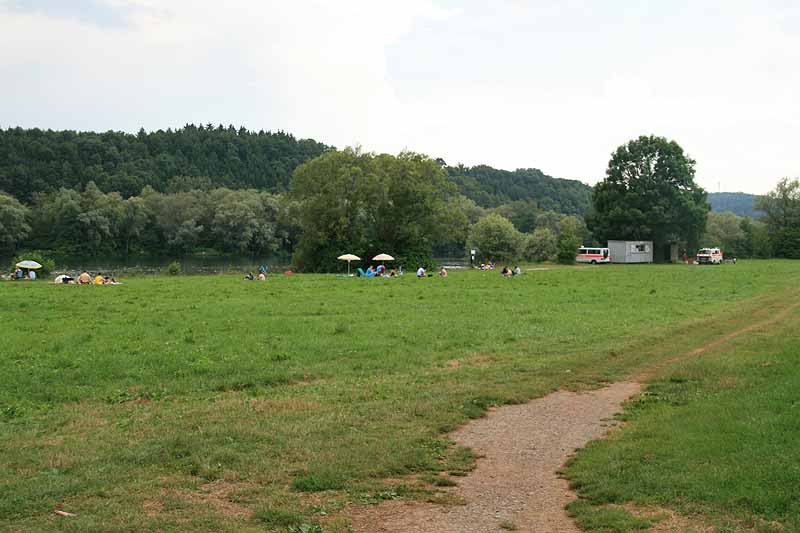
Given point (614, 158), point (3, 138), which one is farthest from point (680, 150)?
point (3, 138)

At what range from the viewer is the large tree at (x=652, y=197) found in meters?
89.9

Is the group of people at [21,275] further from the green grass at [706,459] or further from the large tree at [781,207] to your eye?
the large tree at [781,207]

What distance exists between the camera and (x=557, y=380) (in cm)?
1555

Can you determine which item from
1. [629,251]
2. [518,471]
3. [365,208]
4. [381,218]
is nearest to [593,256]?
[629,251]

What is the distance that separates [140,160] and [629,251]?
117m

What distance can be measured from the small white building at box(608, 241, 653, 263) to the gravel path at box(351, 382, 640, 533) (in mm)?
77126

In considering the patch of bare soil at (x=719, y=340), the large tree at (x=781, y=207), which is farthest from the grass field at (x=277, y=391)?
the large tree at (x=781, y=207)

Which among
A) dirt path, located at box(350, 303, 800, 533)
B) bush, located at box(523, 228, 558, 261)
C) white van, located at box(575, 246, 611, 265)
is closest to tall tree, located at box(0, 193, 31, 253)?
bush, located at box(523, 228, 558, 261)

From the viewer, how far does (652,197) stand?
9025cm

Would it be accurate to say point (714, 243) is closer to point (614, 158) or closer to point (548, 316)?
point (614, 158)

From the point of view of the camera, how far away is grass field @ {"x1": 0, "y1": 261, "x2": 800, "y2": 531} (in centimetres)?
809

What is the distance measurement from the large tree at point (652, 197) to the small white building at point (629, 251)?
3272mm

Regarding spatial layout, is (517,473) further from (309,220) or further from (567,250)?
(567,250)

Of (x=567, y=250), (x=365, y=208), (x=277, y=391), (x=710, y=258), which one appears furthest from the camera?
(x=567, y=250)
